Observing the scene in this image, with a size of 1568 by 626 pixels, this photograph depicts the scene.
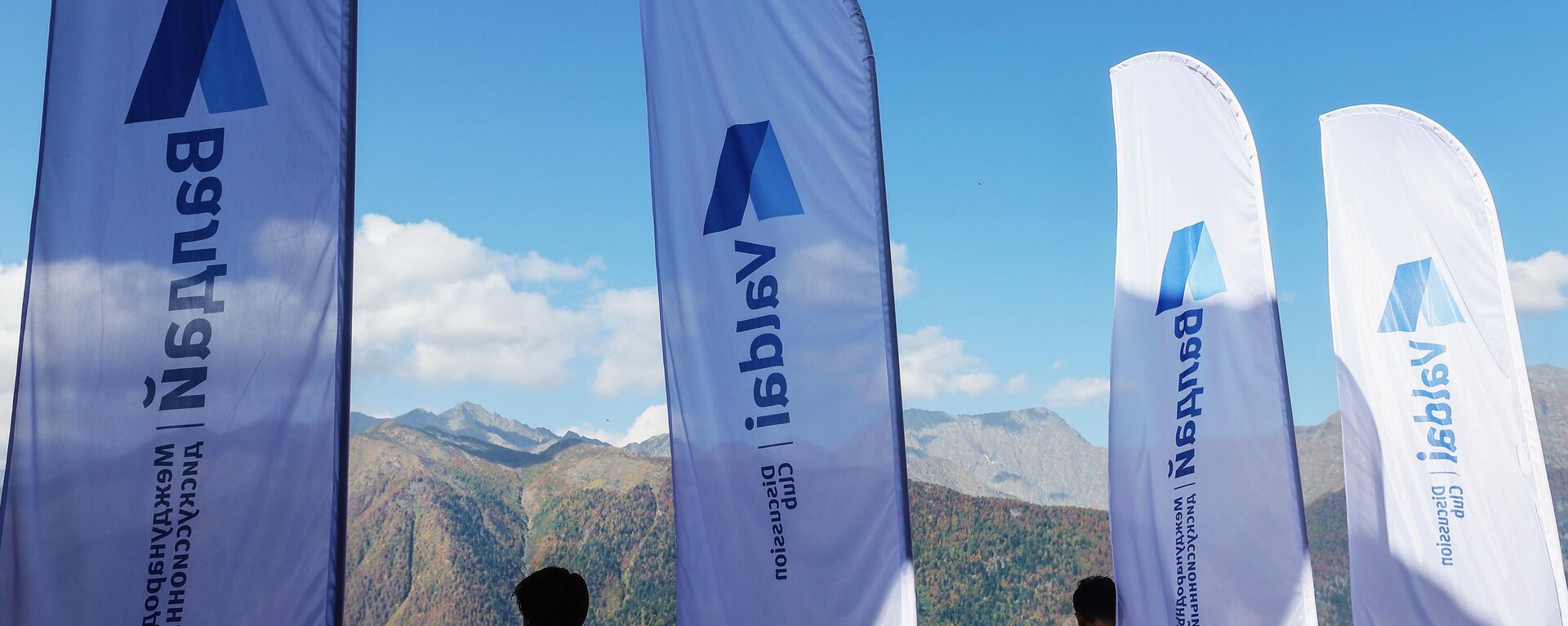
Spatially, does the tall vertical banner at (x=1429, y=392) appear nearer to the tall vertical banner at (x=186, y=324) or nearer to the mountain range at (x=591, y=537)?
the tall vertical banner at (x=186, y=324)

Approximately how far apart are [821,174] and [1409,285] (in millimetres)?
5061

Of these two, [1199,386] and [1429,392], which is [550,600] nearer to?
[1199,386]

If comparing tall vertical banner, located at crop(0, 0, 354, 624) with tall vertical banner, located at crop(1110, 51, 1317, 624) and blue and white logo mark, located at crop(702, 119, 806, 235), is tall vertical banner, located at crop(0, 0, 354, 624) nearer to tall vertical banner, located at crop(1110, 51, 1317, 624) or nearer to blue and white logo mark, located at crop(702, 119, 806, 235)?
blue and white logo mark, located at crop(702, 119, 806, 235)

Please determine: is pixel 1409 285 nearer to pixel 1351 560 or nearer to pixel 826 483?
pixel 1351 560

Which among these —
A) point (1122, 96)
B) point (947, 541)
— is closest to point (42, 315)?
point (1122, 96)

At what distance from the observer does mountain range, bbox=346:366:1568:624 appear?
7044 cm

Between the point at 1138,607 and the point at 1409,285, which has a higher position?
the point at 1409,285

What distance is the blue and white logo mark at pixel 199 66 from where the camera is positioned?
4.77 metres

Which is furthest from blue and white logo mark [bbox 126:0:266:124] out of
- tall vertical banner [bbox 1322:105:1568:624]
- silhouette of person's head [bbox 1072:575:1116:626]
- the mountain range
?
the mountain range

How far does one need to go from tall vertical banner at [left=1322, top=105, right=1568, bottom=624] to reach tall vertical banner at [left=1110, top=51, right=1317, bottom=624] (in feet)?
5.95

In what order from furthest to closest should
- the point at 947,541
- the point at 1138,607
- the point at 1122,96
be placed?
the point at 947,541 < the point at 1122,96 < the point at 1138,607

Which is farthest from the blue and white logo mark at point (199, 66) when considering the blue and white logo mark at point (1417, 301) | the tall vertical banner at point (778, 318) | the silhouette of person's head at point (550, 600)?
the blue and white logo mark at point (1417, 301)

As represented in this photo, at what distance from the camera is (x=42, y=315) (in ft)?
15.0

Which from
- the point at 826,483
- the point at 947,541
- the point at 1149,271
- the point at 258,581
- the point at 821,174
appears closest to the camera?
the point at 258,581
